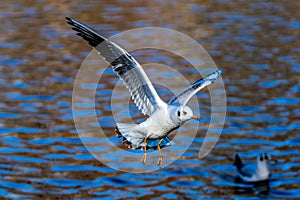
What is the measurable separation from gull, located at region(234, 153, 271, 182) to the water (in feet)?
0.80

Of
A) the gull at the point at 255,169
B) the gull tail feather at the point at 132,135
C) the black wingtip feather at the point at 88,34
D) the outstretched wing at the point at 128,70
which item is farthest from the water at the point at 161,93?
the black wingtip feather at the point at 88,34

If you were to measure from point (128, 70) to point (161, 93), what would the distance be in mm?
13159

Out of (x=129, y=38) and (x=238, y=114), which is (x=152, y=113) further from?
(x=129, y=38)

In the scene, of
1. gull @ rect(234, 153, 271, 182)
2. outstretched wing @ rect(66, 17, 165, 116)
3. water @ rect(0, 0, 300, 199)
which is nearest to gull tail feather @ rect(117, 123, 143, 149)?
outstretched wing @ rect(66, 17, 165, 116)

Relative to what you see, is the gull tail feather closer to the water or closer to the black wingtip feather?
the black wingtip feather

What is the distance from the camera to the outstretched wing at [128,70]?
10703 mm

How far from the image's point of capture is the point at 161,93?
24.0 meters

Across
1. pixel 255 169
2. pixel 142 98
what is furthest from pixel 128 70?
pixel 255 169

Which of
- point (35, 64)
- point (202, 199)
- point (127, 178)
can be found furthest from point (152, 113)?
point (35, 64)

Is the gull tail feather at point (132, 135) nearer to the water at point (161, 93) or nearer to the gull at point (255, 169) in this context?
the water at point (161, 93)

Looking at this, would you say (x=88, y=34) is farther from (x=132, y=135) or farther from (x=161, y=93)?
(x=161, y=93)

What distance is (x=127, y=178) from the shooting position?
1892 cm

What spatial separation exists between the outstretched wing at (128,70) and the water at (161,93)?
6937mm

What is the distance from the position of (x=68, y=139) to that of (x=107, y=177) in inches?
101
